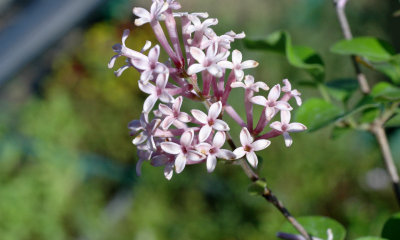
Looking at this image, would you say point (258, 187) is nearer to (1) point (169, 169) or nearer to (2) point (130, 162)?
(1) point (169, 169)

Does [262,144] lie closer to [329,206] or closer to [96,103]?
[329,206]

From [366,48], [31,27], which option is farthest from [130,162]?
[366,48]

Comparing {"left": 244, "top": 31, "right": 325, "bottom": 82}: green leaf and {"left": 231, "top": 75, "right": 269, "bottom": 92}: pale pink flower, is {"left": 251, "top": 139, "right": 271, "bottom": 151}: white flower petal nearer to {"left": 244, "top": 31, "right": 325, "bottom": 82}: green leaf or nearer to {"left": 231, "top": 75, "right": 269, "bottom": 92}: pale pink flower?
{"left": 231, "top": 75, "right": 269, "bottom": 92}: pale pink flower

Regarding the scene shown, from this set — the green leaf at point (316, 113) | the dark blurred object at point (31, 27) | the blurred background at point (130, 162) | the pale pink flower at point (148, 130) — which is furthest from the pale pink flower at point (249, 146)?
the dark blurred object at point (31, 27)

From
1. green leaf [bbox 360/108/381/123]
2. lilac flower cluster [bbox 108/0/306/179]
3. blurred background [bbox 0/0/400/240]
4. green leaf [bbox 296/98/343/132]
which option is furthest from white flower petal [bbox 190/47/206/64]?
blurred background [bbox 0/0/400/240]

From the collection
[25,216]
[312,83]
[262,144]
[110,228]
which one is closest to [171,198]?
[110,228]

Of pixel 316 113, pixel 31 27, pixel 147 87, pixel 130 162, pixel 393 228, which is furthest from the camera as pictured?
pixel 130 162

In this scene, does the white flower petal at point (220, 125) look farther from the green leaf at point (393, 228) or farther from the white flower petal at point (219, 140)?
the green leaf at point (393, 228)
